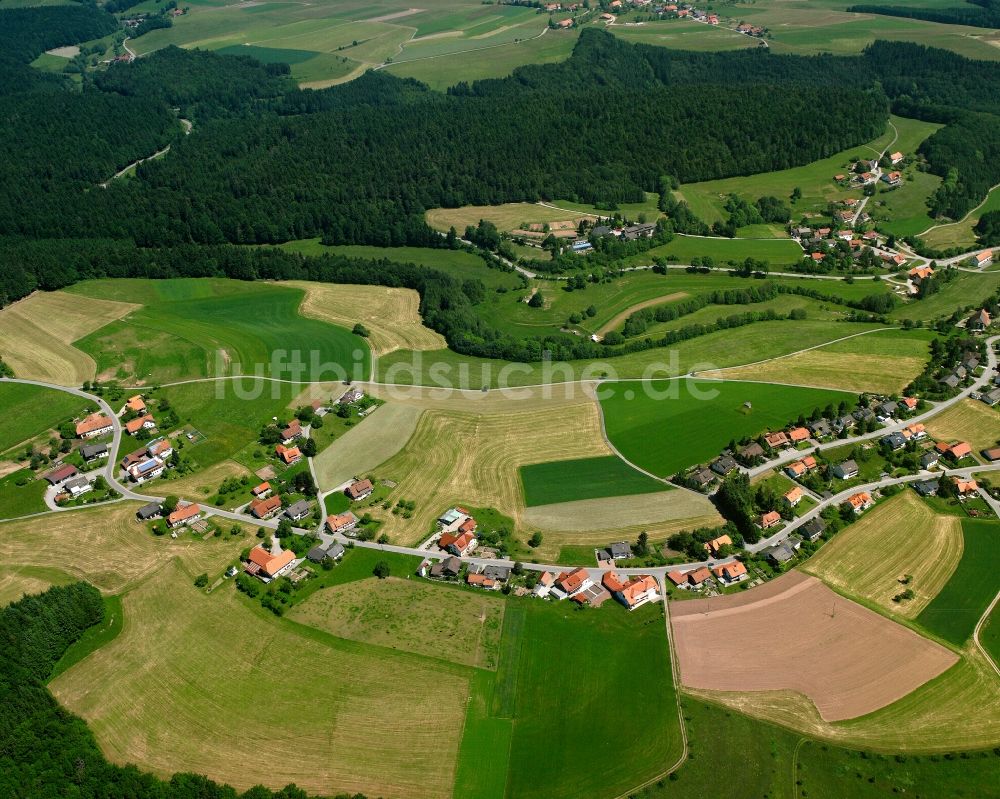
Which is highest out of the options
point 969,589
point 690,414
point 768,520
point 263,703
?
point 768,520

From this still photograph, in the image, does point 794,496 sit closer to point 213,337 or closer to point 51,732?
point 51,732

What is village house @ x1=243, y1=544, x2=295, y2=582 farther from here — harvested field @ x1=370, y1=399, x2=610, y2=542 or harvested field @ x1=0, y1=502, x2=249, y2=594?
harvested field @ x1=370, y1=399, x2=610, y2=542

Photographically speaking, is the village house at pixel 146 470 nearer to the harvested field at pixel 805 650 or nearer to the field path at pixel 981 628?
the harvested field at pixel 805 650

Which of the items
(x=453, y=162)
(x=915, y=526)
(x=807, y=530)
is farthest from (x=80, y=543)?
(x=453, y=162)

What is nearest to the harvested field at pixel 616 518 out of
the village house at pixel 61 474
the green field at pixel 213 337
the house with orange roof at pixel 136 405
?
the green field at pixel 213 337

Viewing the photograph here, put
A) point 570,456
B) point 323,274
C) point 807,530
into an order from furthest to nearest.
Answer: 1. point 323,274
2. point 570,456
3. point 807,530

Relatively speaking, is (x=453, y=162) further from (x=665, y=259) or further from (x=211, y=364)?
(x=211, y=364)

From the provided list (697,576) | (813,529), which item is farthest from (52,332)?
(813,529)

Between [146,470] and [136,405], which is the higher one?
[136,405]

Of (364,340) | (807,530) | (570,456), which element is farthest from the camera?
(364,340)
